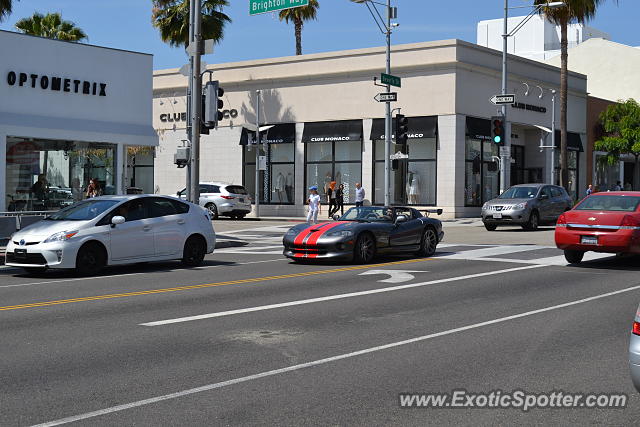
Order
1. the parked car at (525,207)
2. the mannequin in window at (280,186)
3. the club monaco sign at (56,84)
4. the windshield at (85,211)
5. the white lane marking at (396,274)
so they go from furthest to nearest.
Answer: the mannequin in window at (280,186), the parked car at (525,207), the club monaco sign at (56,84), the windshield at (85,211), the white lane marking at (396,274)

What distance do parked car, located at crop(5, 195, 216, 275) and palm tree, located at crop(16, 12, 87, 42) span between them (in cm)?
2595

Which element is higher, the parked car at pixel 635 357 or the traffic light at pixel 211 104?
the traffic light at pixel 211 104

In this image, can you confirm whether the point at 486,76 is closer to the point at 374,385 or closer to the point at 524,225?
the point at 524,225

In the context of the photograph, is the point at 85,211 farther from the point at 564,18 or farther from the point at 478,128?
the point at 564,18

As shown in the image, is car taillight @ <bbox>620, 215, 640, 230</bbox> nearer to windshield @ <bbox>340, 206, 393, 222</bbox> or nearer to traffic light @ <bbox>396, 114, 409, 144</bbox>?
windshield @ <bbox>340, 206, 393, 222</bbox>

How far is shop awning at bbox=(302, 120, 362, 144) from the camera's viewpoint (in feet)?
139

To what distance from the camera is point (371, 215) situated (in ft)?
61.9

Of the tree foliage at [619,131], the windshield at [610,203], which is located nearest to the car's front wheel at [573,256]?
the windshield at [610,203]

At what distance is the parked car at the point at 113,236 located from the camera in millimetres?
15297

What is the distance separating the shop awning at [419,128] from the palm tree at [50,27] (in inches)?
603

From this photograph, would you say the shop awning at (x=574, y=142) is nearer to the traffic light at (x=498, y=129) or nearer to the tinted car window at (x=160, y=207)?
the traffic light at (x=498, y=129)

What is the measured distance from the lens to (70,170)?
83.1 ft

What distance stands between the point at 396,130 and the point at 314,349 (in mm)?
24991


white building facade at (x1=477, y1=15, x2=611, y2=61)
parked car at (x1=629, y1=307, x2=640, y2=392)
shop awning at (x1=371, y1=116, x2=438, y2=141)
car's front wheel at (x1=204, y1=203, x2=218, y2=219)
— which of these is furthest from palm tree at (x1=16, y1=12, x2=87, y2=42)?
white building facade at (x1=477, y1=15, x2=611, y2=61)
